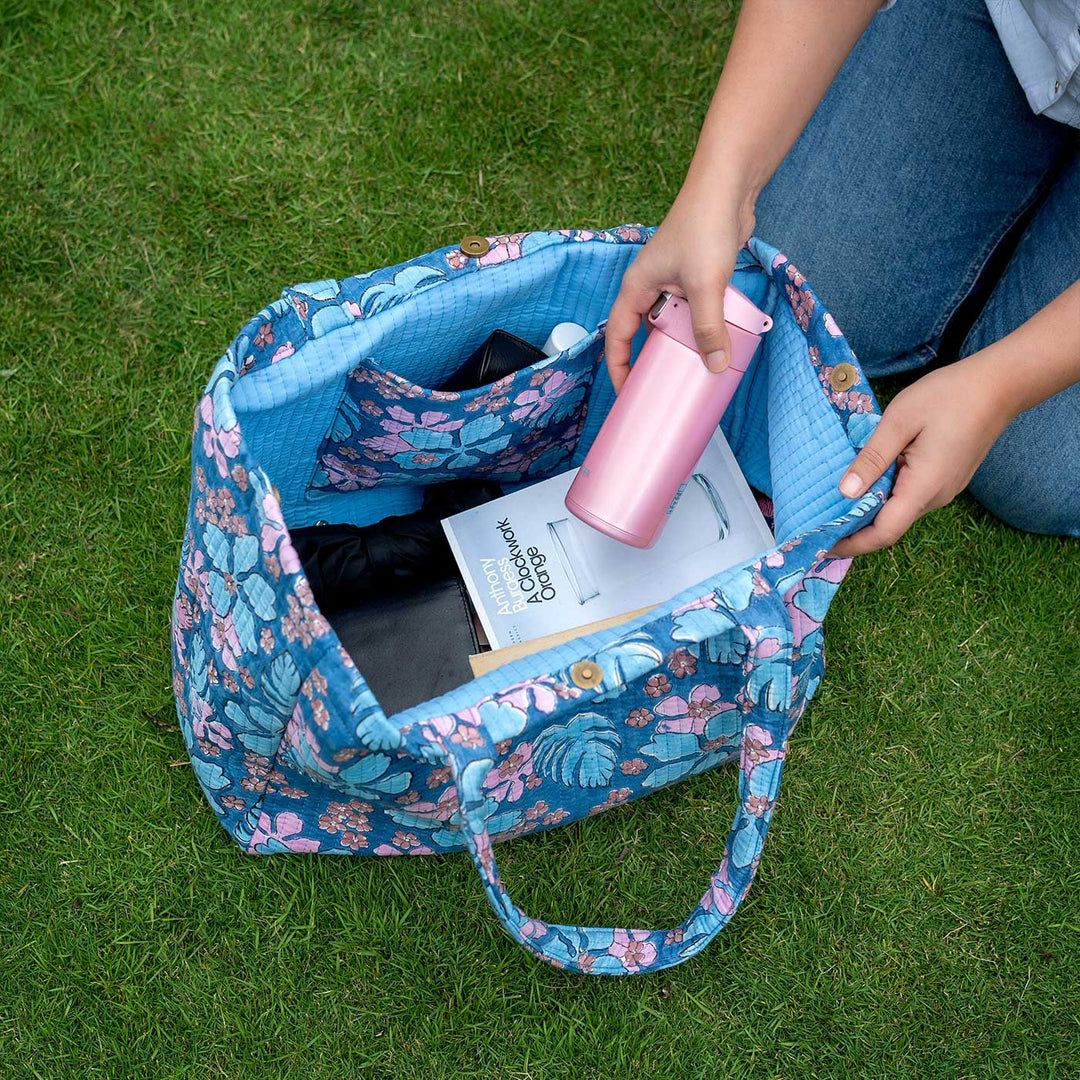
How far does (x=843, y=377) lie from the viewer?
3.03 ft

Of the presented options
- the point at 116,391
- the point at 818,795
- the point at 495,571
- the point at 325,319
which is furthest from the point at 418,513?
the point at 818,795

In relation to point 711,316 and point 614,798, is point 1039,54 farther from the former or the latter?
point 614,798

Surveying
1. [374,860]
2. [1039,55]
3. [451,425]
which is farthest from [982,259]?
[374,860]

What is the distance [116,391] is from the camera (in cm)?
133

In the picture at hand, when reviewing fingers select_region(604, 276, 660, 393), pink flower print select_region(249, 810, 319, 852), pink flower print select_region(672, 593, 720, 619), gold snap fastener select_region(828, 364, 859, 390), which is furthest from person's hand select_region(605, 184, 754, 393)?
pink flower print select_region(249, 810, 319, 852)

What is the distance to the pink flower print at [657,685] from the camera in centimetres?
91

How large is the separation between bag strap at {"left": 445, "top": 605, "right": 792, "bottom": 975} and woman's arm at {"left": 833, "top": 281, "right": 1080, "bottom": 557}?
0.16 meters

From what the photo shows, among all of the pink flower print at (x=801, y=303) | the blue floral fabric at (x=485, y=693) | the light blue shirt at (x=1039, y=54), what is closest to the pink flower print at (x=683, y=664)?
the blue floral fabric at (x=485, y=693)

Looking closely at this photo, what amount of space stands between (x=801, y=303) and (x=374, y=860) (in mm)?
763

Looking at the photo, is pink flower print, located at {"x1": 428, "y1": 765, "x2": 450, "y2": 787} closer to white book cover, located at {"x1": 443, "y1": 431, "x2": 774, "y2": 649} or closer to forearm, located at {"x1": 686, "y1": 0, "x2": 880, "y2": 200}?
white book cover, located at {"x1": 443, "y1": 431, "x2": 774, "y2": 649}

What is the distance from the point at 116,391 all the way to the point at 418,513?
47 centimetres

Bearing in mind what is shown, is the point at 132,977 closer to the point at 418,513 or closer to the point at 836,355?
the point at 418,513

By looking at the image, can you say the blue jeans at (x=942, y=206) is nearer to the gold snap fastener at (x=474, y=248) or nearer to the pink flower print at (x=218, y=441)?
the gold snap fastener at (x=474, y=248)

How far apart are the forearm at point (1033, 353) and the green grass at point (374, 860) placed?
0.41 meters
